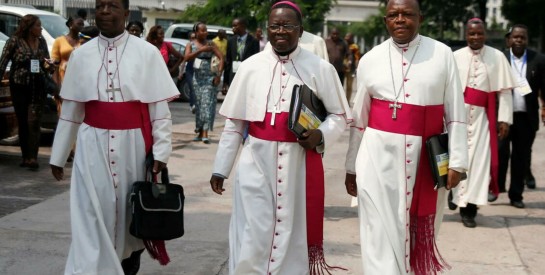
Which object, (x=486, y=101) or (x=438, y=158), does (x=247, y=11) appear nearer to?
(x=486, y=101)

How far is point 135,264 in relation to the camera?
6559mm

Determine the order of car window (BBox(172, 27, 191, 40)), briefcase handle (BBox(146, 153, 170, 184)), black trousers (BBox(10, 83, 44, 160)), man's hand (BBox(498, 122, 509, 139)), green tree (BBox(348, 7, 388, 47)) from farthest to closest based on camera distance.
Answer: green tree (BBox(348, 7, 388, 47)) → car window (BBox(172, 27, 191, 40)) → black trousers (BBox(10, 83, 44, 160)) → man's hand (BBox(498, 122, 509, 139)) → briefcase handle (BBox(146, 153, 170, 184))

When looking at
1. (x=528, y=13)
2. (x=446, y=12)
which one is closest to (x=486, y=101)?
(x=528, y=13)

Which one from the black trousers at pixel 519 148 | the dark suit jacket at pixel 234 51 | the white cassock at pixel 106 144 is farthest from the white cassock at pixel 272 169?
the dark suit jacket at pixel 234 51

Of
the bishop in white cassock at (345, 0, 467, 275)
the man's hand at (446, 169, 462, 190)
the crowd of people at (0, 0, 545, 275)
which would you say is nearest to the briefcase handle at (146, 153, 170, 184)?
the crowd of people at (0, 0, 545, 275)

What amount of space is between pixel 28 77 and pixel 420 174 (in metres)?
6.47

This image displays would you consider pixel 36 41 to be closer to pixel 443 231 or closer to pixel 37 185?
pixel 37 185

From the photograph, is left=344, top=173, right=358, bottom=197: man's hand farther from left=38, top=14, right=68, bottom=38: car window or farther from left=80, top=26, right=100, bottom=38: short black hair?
left=38, top=14, right=68, bottom=38: car window

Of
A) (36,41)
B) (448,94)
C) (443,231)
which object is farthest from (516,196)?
(36,41)

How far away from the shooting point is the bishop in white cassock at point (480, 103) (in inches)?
361

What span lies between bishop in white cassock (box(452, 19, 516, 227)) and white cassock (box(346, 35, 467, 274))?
3.24 metres

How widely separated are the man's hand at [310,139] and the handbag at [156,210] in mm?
905

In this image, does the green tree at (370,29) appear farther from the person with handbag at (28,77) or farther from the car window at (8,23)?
the person with handbag at (28,77)

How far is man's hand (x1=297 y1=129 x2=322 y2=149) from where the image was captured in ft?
19.0
